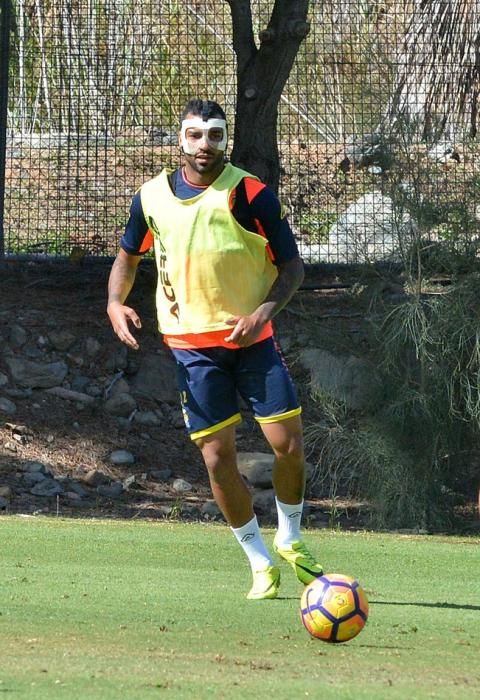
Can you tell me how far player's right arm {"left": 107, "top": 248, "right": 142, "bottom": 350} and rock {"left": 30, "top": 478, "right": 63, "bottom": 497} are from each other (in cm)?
670

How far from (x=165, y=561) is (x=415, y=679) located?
3.81 meters

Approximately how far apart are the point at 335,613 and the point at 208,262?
2.00m

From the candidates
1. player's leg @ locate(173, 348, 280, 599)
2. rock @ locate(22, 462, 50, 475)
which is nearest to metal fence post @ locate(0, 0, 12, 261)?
rock @ locate(22, 462, 50, 475)

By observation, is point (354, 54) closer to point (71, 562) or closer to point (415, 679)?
point (71, 562)

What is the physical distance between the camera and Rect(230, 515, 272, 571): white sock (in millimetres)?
6793

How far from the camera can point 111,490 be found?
45.3 ft

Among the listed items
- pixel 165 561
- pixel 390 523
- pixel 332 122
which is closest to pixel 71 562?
pixel 165 561

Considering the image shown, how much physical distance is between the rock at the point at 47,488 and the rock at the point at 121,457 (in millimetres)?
818

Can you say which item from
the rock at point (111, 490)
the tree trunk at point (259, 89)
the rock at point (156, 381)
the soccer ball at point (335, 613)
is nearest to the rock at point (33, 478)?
the rock at point (111, 490)

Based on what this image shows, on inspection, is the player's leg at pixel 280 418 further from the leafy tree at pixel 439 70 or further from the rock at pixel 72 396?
the rock at pixel 72 396

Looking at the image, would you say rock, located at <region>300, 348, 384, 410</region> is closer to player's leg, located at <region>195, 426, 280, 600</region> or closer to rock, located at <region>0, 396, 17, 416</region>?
rock, located at <region>0, 396, 17, 416</region>

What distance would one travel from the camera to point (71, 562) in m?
8.15

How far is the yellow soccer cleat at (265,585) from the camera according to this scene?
21.9 ft

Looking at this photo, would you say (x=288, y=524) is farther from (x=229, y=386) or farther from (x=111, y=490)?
(x=111, y=490)
